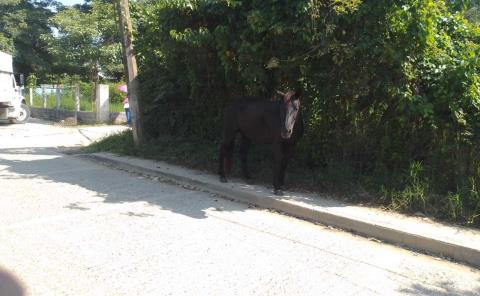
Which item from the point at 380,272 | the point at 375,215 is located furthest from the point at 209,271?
the point at 375,215

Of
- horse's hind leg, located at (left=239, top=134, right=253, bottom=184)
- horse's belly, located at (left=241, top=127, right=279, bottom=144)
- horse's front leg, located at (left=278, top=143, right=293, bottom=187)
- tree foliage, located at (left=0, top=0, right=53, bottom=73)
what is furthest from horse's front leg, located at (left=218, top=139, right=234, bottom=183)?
tree foliage, located at (left=0, top=0, right=53, bottom=73)

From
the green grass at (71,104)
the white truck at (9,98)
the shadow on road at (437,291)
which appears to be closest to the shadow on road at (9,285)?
the shadow on road at (437,291)

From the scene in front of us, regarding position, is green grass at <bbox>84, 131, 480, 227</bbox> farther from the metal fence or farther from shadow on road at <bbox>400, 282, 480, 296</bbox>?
the metal fence

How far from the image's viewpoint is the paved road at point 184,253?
4.24 m

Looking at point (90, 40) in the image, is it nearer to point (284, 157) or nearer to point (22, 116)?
point (22, 116)

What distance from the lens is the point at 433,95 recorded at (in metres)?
6.56

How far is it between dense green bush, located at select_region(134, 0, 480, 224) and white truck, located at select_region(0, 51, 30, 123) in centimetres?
1582

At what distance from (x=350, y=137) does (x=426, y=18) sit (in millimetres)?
2245

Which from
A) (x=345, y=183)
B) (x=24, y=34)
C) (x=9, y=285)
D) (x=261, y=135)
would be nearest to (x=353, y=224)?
(x=345, y=183)

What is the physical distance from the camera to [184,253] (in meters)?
4.98

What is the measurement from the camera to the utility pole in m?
11.2

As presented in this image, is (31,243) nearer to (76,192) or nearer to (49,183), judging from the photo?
(76,192)

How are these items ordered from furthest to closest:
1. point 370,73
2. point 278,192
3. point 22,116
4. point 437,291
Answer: point 22,116
point 278,192
point 370,73
point 437,291

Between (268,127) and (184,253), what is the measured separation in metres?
3.07
